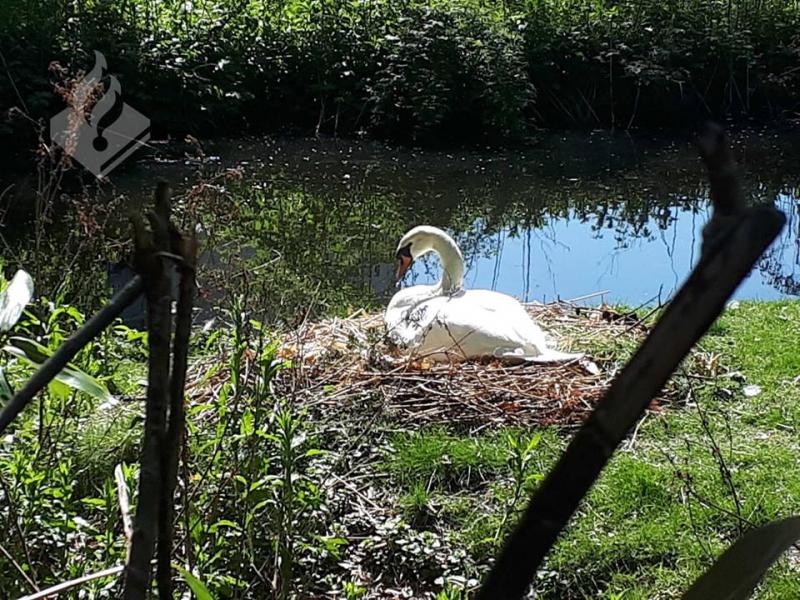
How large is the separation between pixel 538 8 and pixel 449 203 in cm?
459

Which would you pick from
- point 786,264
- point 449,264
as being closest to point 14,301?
point 449,264

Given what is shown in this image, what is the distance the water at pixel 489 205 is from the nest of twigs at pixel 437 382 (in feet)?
4.03

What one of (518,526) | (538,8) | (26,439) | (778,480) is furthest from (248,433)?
(538,8)

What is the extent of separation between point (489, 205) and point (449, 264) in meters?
4.17

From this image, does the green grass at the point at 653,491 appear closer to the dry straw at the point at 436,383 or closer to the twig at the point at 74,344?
the dry straw at the point at 436,383

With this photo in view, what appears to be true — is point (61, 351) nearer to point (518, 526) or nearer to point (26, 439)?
point (518, 526)

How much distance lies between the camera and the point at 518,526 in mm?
362

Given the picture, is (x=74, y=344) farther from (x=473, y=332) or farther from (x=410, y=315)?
(x=410, y=315)

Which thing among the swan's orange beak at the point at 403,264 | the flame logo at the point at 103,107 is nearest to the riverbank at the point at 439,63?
the flame logo at the point at 103,107

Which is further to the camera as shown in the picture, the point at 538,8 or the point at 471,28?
the point at 538,8

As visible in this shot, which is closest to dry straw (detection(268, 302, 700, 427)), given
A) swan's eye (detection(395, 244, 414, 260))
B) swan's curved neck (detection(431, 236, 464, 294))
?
swan's curved neck (detection(431, 236, 464, 294))

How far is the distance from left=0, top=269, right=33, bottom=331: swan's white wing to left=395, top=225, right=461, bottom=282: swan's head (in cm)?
431

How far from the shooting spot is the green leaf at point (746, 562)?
494 millimetres

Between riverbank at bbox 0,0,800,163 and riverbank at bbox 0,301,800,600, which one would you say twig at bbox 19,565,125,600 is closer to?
riverbank at bbox 0,301,800,600
